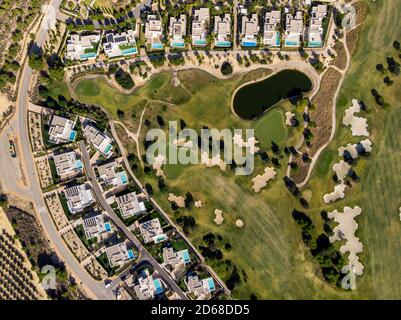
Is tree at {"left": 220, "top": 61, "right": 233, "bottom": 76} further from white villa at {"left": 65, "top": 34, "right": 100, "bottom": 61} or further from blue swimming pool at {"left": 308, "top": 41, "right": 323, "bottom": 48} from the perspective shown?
white villa at {"left": 65, "top": 34, "right": 100, "bottom": 61}

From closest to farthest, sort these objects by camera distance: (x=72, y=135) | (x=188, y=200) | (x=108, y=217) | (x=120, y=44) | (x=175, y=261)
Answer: (x=175, y=261), (x=188, y=200), (x=108, y=217), (x=72, y=135), (x=120, y=44)

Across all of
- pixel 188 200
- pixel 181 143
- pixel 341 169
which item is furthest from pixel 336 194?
pixel 181 143

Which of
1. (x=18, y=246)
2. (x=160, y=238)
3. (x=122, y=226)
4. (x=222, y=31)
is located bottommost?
(x=18, y=246)

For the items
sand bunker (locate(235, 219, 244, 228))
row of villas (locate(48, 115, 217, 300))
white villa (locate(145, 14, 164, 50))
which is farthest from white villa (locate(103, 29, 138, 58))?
sand bunker (locate(235, 219, 244, 228))

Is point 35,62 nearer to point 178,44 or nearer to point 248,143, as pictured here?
point 178,44

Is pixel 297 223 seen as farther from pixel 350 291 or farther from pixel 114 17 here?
pixel 114 17

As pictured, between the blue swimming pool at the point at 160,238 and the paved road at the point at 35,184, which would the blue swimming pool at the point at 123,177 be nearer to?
the blue swimming pool at the point at 160,238
